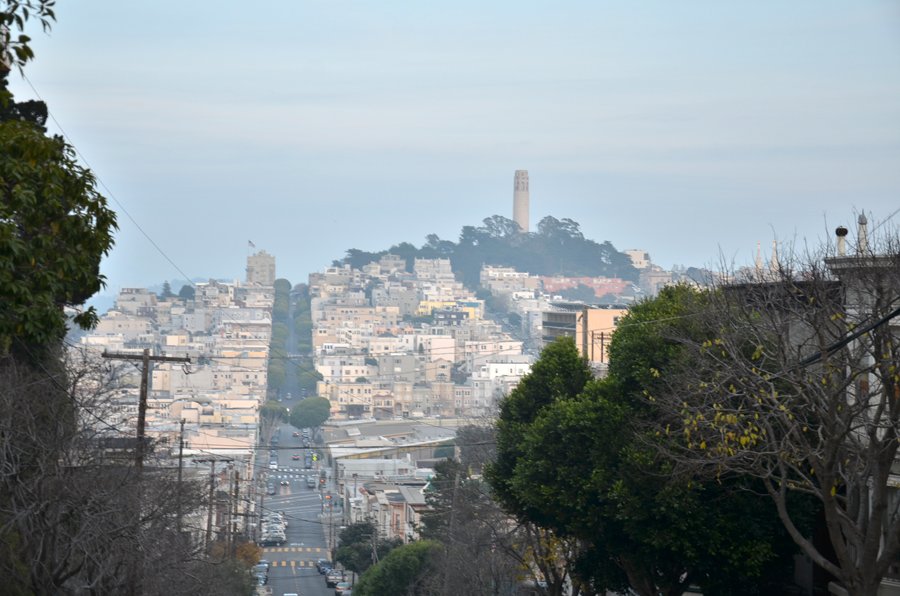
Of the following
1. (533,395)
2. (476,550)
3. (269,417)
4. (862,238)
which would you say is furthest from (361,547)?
(269,417)

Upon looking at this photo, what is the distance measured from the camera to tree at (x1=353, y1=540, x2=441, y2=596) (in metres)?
35.0

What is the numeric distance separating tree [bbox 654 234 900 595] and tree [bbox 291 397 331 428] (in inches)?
5813

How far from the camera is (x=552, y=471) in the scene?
1870 cm

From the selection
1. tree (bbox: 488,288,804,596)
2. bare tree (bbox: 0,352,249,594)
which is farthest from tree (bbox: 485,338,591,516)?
bare tree (bbox: 0,352,249,594)

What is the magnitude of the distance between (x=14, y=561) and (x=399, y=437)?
11592cm

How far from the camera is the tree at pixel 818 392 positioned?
484 inches

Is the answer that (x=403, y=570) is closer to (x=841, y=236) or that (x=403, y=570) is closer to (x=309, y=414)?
(x=841, y=236)

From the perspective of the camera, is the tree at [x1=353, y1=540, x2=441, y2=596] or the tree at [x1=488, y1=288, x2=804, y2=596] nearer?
the tree at [x1=488, y1=288, x2=804, y2=596]

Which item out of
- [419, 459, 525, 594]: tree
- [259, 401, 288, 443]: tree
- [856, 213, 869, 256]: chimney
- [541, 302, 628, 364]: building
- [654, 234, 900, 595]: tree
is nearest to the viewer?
[654, 234, 900, 595]: tree

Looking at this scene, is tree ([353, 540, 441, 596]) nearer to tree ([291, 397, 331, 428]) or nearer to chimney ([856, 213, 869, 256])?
chimney ([856, 213, 869, 256])

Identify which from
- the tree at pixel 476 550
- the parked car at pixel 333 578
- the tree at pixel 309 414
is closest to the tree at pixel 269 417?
the tree at pixel 309 414

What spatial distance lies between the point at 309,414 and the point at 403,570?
127424 mm

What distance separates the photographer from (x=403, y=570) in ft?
118

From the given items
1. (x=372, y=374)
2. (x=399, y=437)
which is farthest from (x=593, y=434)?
(x=372, y=374)
